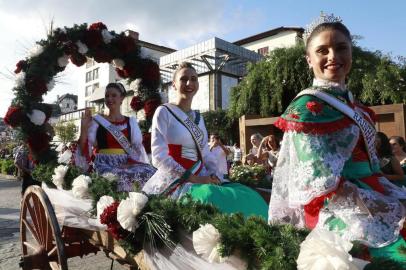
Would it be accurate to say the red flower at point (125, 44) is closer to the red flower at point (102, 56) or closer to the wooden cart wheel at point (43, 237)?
the red flower at point (102, 56)

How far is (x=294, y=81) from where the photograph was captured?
10.1 metres

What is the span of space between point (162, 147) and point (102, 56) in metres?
2.24

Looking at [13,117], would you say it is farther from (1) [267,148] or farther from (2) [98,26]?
(1) [267,148]

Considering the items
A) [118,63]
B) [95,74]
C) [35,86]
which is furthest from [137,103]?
[95,74]

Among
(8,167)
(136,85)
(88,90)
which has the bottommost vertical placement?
(8,167)

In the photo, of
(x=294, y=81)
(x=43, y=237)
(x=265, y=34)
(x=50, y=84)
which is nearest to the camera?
(x=43, y=237)

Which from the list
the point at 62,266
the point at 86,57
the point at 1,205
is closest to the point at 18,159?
the point at 1,205

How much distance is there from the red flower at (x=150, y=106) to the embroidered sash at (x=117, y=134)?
25.1 inches

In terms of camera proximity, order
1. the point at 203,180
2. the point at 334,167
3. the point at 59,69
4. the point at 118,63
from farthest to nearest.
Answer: the point at 118,63 → the point at 59,69 → the point at 203,180 → the point at 334,167

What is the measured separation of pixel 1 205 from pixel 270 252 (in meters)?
9.96

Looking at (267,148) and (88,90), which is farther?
(88,90)

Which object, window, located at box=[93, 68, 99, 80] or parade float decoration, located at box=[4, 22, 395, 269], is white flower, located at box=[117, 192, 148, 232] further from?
window, located at box=[93, 68, 99, 80]

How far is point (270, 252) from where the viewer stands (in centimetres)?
134

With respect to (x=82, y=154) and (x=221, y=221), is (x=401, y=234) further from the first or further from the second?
(x=82, y=154)
